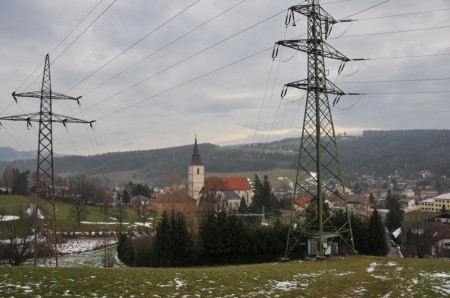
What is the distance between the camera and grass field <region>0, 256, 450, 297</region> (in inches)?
515

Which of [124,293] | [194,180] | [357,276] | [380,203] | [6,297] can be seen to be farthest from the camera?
[380,203]

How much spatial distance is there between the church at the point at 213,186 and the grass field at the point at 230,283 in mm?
70813

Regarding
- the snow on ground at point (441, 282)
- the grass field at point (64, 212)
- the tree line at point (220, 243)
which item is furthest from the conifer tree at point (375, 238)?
the grass field at point (64, 212)

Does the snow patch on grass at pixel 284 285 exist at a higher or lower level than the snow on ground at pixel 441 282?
higher

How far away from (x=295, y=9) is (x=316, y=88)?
4.59 m

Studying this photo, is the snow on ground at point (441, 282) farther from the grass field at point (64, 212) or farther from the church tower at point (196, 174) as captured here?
the church tower at point (196, 174)

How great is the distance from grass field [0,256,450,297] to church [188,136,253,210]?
70.8 m

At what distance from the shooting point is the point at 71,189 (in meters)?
123

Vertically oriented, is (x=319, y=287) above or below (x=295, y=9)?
below

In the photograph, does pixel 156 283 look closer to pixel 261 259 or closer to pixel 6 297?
pixel 6 297

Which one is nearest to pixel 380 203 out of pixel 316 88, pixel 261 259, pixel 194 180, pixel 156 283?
pixel 194 180

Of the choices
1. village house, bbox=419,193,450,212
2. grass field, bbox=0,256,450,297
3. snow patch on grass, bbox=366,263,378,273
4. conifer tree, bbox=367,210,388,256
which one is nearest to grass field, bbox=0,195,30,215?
conifer tree, bbox=367,210,388,256

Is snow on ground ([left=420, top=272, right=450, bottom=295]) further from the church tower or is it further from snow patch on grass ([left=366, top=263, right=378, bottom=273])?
the church tower

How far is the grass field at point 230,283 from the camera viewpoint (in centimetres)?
1307
